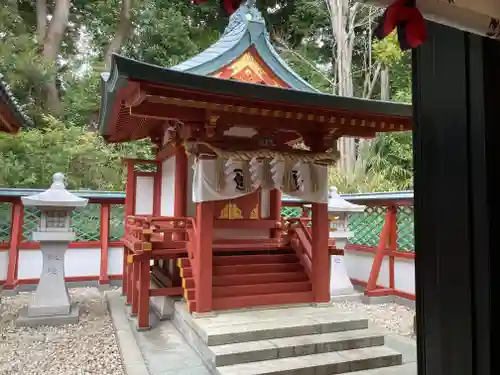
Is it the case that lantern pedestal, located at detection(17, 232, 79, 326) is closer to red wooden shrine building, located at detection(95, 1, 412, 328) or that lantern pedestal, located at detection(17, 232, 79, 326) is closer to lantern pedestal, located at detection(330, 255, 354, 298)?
red wooden shrine building, located at detection(95, 1, 412, 328)

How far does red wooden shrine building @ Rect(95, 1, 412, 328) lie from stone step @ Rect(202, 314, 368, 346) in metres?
0.56

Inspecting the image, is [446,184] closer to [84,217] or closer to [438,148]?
[438,148]

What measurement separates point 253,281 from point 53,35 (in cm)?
1344

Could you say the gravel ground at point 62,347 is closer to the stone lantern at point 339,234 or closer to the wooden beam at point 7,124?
the wooden beam at point 7,124

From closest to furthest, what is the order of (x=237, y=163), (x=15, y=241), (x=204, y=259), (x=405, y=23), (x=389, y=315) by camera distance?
1. (x=405, y=23)
2. (x=204, y=259)
3. (x=237, y=163)
4. (x=389, y=315)
5. (x=15, y=241)

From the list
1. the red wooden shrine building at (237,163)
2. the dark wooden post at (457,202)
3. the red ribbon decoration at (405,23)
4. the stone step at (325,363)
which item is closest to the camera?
the red ribbon decoration at (405,23)

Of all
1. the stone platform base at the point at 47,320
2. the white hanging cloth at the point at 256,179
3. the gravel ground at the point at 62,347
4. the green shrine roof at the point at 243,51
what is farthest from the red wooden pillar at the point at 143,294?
the green shrine roof at the point at 243,51

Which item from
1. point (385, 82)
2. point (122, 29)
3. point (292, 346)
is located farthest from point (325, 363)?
point (122, 29)

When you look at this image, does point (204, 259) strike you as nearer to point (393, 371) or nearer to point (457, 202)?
point (393, 371)

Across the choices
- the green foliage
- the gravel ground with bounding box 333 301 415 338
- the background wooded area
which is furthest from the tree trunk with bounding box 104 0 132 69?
the gravel ground with bounding box 333 301 415 338

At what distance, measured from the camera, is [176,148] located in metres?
5.80

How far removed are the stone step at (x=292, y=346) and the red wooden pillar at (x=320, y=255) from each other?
0.82 metres

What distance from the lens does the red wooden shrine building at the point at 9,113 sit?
14.8 feet

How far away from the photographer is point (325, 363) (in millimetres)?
3953
